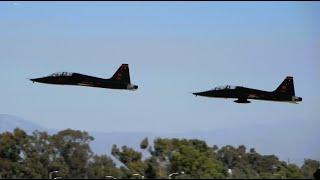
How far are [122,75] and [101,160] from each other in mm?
76755

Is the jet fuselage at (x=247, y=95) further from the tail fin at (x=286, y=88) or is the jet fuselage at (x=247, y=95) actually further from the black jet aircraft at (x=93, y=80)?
the black jet aircraft at (x=93, y=80)

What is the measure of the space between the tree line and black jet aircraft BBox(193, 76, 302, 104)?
1591 inches

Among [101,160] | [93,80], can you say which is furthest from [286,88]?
[101,160]

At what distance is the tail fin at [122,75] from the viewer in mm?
94625

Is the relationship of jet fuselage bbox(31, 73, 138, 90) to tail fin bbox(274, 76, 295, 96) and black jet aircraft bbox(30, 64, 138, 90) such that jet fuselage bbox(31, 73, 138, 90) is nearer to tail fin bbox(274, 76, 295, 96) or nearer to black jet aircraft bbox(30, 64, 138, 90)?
black jet aircraft bbox(30, 64, 138, 90)

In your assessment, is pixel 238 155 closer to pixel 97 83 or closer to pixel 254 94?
pixel 254 94

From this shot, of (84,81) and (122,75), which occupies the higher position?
(122,75)

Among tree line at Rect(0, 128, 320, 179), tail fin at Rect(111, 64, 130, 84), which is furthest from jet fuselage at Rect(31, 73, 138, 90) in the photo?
tree line at Rect(0, 128, 320, 179)

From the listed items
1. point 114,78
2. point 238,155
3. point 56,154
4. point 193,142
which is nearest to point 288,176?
point 193,142

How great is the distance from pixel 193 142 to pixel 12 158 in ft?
135

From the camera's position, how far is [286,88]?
105m

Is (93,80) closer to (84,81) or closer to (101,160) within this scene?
(84,81)

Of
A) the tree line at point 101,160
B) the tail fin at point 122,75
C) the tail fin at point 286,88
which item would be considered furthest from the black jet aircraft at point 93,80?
the tree line at point 101,160

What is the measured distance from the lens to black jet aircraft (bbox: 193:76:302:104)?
10200 centimetres
